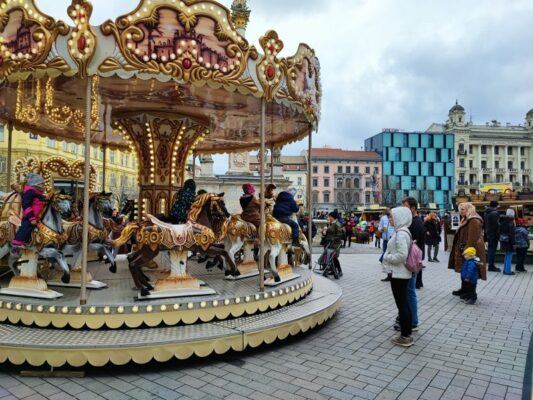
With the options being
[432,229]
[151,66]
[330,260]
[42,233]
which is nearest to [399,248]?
[151,66]

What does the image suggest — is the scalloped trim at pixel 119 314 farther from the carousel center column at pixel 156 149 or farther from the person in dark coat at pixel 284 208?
the carousel center column at pixel 156 149

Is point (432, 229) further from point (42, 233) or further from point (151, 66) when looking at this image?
point (42, 233)

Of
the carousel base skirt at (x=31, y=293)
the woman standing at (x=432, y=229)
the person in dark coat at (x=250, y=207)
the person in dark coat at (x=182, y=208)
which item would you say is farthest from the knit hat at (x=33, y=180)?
the woman standing at (x=432, y=229)

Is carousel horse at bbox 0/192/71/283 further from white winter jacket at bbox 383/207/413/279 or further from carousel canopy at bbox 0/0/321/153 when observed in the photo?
white winter jacket at bbox 383/207/413/279

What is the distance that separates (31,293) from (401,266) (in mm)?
4915

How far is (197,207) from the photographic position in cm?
629

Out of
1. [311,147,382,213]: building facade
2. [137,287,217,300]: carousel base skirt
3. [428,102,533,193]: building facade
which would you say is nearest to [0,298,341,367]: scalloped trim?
[137,287,217,300]: carousel base skirt

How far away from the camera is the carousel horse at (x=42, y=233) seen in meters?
5.57

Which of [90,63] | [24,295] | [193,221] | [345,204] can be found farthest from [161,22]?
[345,204]

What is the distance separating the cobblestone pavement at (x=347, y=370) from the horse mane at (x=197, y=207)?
7.09ft

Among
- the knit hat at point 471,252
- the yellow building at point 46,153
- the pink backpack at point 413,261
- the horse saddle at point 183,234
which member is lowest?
the knit hat at point 471,252

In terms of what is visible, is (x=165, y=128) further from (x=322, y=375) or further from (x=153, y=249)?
(x=322, y=375)

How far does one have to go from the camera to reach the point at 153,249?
5.67 meters

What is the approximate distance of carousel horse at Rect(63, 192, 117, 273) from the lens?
253 inches
